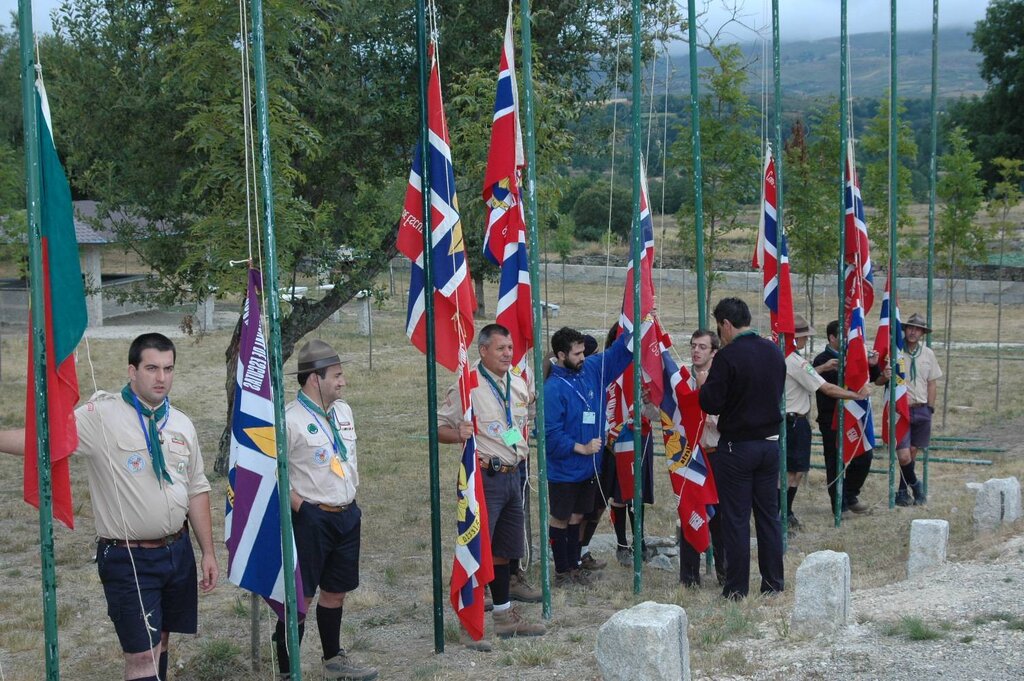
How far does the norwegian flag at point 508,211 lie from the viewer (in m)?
7.65

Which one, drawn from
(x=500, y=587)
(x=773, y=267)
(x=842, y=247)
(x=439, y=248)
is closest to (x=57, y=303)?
(x=439, y=248)

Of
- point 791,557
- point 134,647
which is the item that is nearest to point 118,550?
point 134,647

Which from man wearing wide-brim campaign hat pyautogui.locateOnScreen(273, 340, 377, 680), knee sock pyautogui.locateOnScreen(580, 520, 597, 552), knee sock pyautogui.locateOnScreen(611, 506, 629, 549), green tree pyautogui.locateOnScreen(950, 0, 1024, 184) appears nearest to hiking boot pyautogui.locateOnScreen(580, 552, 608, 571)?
knee sock pyautogui.locateOnScreen(580, 520, 597, 552)

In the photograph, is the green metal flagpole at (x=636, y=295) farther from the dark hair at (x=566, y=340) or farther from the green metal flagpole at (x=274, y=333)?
the green metal flagpole at (x=274, y=333)

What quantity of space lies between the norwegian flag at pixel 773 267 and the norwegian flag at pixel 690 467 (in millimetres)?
1562

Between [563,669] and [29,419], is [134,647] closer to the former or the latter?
[29,419]

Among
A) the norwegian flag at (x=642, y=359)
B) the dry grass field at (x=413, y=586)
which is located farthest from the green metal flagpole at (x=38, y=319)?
the norwegian flag at (x=642, y=359)

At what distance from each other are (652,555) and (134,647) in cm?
541

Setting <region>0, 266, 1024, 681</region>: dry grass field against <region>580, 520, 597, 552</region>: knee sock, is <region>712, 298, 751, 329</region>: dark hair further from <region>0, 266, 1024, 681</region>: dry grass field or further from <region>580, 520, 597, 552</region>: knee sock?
<region>580, 520, 597, 552</region>: knee sock

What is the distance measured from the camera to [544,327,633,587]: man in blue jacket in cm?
860

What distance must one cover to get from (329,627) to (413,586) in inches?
107

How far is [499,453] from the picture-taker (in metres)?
7.63

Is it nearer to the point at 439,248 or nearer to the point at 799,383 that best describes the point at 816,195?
the point at 799,383

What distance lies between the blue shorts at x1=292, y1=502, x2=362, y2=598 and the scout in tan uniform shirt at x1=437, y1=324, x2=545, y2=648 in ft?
3.86
